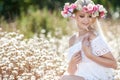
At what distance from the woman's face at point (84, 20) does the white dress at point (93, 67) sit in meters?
0.16

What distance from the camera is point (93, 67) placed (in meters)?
5.38

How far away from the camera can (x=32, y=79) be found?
5797 mm

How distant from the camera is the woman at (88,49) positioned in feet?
17.4

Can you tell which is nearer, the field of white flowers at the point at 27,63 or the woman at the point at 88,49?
the woman at the point at 88,49

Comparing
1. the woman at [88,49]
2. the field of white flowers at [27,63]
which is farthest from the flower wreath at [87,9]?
the field of white flowers at [27,63]

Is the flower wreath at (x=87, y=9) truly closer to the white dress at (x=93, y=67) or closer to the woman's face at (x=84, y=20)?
the woman's face at (x=84, y=20)

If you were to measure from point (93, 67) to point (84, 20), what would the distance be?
0.48 m

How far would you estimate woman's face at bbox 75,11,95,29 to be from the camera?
17.5ft

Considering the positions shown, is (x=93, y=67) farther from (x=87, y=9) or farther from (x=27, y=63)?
(x=27, y=63)

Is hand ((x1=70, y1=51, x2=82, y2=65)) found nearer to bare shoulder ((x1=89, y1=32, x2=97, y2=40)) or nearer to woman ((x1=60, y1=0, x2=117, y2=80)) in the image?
woman ((x1=60, y1=0, x2=117, y2=80))

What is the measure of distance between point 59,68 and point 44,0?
1057cm

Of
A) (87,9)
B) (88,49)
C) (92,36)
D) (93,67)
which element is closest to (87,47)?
(88,49)

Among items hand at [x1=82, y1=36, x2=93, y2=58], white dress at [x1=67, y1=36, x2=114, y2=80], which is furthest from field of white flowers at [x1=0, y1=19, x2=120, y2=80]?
hand at [x1=82, y1=36, x2=93, y2=58]

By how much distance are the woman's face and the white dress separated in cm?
16
